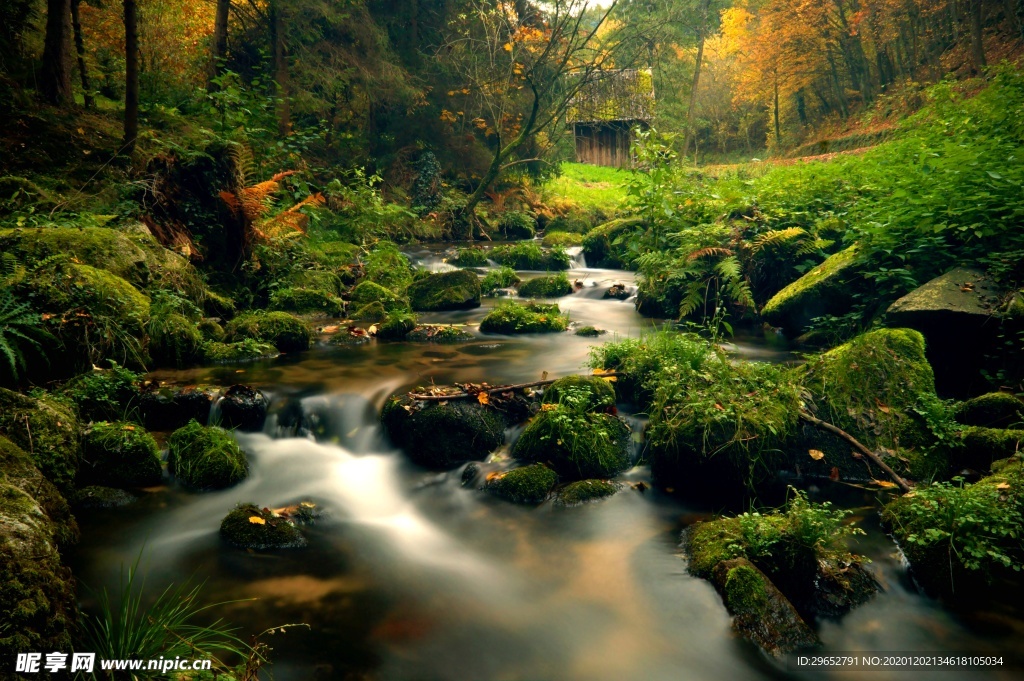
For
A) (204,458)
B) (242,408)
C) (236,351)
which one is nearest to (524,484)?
(204,458)

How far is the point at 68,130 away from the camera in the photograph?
35.1ft

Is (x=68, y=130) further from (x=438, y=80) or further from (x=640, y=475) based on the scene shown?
(x=438, y=80)

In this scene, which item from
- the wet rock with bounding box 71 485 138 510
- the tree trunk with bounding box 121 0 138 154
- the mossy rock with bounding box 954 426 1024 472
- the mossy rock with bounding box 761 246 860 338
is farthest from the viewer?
the tree trunk with bounding box 121 0 138 154

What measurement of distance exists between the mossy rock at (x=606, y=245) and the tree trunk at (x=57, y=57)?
1119 cm

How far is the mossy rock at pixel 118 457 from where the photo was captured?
16.1 feet

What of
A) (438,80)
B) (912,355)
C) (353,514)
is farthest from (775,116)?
(353,514)

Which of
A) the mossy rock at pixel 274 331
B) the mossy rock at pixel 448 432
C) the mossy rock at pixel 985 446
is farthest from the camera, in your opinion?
the mossy rock at pixel 274 331

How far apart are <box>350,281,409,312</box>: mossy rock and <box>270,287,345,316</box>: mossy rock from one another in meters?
0.34

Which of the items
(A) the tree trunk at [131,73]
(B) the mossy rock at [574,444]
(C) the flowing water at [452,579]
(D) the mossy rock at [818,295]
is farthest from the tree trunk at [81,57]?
(D) the mossy rock at [818,295]

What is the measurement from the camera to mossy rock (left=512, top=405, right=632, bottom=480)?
5.40 meters

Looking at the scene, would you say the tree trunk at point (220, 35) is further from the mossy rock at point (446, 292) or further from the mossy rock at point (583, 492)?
the mossy rock at point (583, 492)

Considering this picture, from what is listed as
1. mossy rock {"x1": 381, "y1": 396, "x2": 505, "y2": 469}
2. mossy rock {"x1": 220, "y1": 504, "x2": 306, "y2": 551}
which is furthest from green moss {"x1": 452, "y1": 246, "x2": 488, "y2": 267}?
mossy rock {"x1": 220, "y1": 504, "x2": 306, "y2": 551}

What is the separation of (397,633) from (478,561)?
36.8 inches

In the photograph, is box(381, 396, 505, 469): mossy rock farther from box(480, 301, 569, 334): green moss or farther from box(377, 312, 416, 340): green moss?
box(480, 301, 569, 334): green moss
